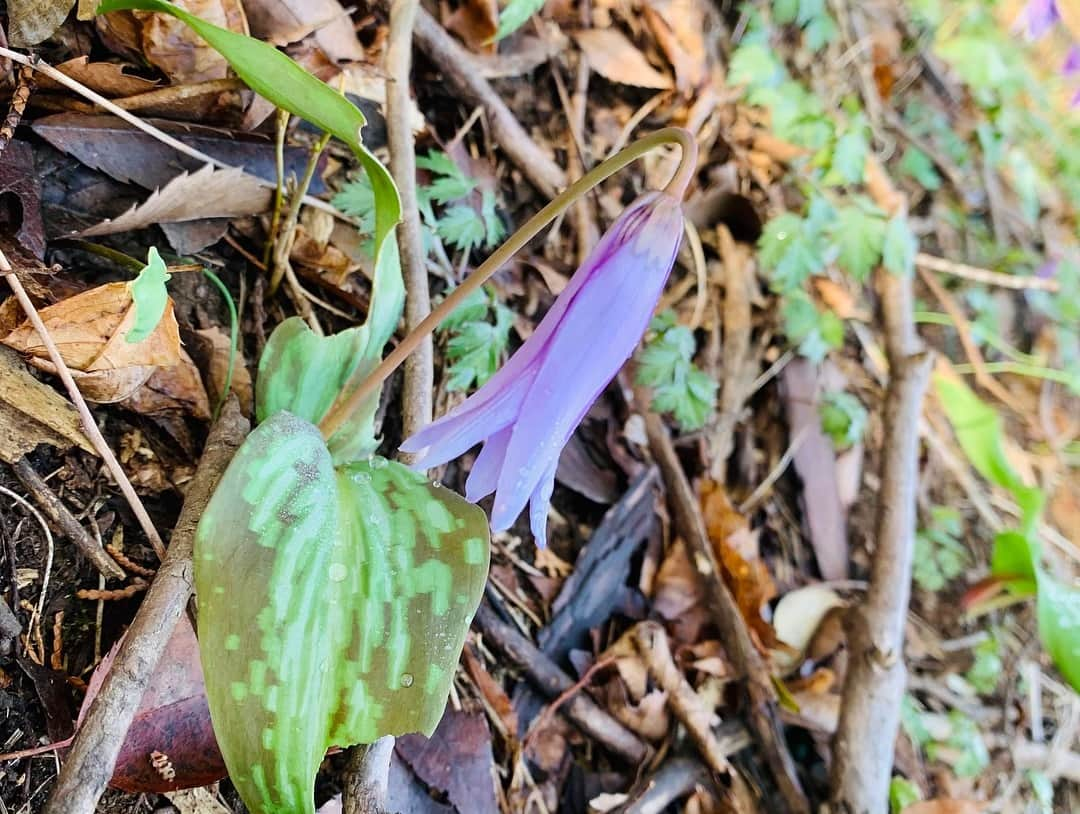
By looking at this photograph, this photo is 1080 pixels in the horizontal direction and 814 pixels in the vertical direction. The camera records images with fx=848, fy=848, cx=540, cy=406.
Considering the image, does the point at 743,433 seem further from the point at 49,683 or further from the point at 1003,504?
the point at 49,683

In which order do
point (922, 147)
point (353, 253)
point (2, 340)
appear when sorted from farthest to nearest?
point (922, 147) → point (353, 253) → point (2, 340)

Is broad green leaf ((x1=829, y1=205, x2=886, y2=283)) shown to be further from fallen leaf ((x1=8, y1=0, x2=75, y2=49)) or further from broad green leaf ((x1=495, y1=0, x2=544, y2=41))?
fallen leaf ((x1=8, y1=0, x2=75, y2=49))

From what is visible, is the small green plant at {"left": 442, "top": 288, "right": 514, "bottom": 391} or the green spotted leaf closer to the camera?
the green spotted leaf

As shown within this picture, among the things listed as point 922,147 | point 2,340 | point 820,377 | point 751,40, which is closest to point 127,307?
point 2,340

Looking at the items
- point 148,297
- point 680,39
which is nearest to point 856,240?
point 680,39

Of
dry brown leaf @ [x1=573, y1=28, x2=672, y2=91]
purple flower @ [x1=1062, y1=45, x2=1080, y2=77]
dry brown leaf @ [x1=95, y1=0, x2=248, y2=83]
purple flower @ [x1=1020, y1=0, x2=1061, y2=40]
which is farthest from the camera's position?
purple flower @ [x1=1062, y1=45, x2=1080, y2=77]

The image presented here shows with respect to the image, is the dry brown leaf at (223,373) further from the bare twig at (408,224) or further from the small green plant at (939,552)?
the small green plant at (939,552)

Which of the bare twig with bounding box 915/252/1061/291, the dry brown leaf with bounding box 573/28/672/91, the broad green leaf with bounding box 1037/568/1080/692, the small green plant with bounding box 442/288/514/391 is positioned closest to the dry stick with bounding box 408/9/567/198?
the dry brown leaf with bounding box 573/28/672/91

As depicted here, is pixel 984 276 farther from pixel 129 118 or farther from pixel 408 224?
pixel 129 118
